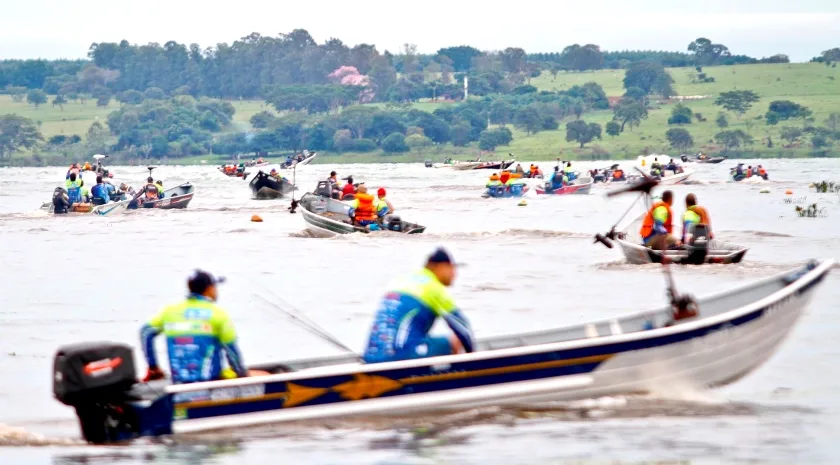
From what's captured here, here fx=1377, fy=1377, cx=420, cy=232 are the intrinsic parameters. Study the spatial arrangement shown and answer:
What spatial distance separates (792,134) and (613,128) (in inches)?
851

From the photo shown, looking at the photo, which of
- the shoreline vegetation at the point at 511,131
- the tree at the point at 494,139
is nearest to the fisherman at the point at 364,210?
the shoreline vegetation at the point at 511,131

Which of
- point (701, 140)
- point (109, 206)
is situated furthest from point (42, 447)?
point (701, 140)

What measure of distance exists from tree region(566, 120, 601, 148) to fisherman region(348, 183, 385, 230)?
434 ft

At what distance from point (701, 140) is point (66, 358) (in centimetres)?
15139

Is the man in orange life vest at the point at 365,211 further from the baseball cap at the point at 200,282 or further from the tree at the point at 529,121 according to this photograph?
the tree at the point at 529,121

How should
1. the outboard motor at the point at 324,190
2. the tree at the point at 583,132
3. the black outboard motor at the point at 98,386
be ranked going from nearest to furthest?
the black outboard motor at the point at 98,386 < the outboard motor at the point at 324,190 < the tree at the point at 583,132

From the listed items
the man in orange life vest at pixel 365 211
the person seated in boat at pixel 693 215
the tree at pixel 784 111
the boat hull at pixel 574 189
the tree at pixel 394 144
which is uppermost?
the person seated in boat at pixel 693 215

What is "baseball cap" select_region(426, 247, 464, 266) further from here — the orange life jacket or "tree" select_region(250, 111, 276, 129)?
"tree" select_region(250, 111, 276, 129)

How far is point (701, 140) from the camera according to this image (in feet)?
518

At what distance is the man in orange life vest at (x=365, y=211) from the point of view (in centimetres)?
3381

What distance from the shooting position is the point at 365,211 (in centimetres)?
3381

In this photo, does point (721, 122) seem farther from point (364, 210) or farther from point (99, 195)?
point (364, 210)

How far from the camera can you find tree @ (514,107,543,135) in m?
180

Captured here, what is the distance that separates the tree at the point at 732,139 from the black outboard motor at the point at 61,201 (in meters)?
119
